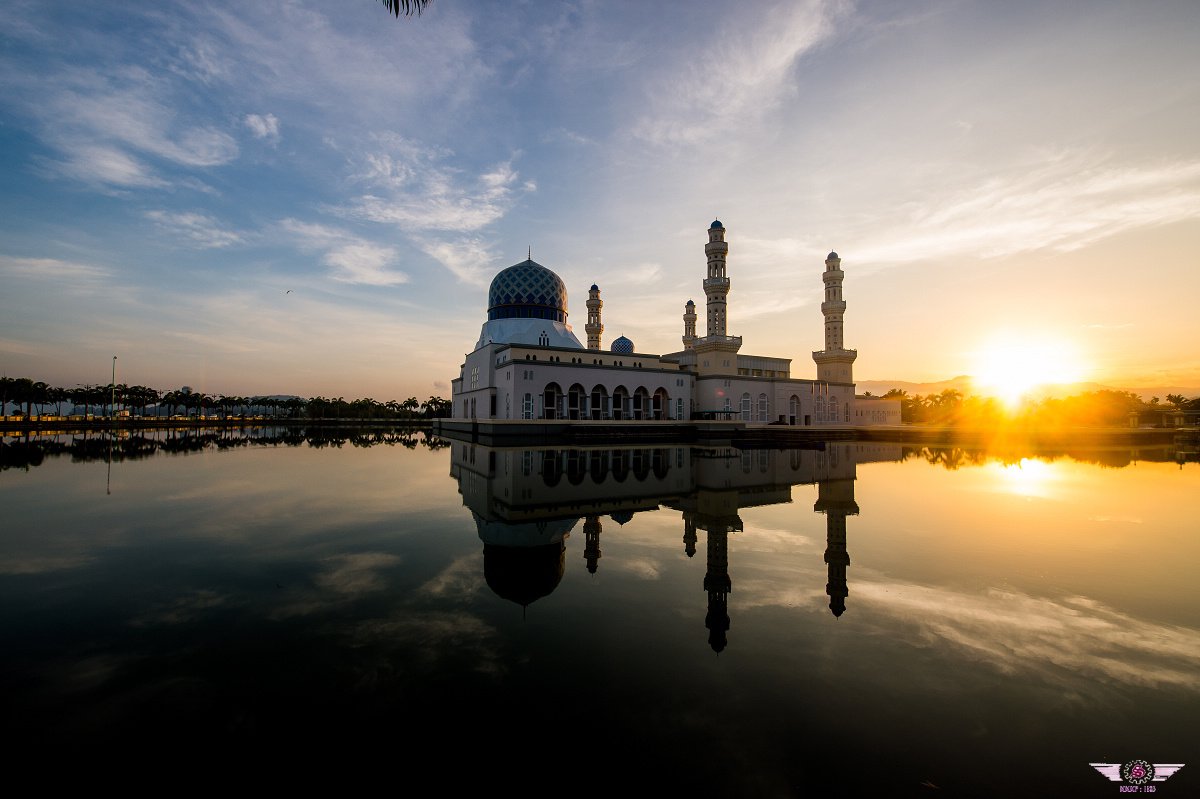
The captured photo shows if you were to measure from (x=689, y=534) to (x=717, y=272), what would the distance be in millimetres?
40291

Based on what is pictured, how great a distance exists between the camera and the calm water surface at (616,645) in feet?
10.1

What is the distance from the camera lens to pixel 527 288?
154ft

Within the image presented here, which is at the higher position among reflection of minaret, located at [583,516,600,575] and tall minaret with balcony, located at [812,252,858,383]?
tall minaret with balcony, located at [812,252,858,383]

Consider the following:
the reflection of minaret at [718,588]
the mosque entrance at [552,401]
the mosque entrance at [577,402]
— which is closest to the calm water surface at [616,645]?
the reflection of minaret at [718,588]

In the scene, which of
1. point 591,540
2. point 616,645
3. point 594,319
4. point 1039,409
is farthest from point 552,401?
point 1039,409

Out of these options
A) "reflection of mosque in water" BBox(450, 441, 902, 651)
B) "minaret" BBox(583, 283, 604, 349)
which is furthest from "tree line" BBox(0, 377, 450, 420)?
"reflection of mosque in water" BBox(450, 441, 902, 651)

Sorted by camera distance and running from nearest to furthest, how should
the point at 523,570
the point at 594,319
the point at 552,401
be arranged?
the point at 523,570
the point at 552,401
the point at 594,319

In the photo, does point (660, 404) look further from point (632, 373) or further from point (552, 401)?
point (552, 401)

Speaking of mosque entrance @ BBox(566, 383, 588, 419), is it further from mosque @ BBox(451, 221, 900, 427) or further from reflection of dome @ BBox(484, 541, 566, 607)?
reflection of dome @ BBox(484, 541, 566, 607)

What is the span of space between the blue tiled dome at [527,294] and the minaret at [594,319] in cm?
1110

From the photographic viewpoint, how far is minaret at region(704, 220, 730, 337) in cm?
4553

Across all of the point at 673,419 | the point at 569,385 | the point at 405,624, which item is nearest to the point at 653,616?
the point at 405,624

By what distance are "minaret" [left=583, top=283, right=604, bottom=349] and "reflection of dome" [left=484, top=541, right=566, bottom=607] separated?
51956 mm

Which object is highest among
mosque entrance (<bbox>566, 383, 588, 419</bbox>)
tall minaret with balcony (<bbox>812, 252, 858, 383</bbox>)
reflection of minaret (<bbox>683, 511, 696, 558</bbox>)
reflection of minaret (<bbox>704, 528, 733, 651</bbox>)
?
tall minaret with balcony (<bbox>812, 252, 858, 383</bbox>)
